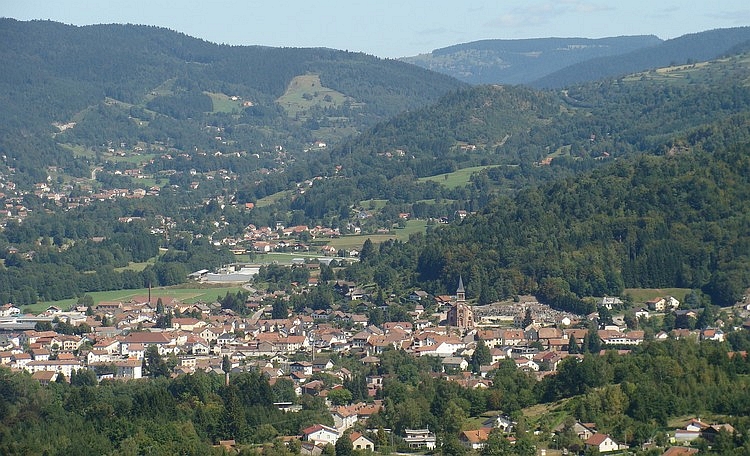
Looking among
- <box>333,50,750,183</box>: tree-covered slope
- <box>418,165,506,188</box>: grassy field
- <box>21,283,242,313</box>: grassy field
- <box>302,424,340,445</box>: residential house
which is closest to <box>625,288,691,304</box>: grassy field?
<box>21,283,242,313</box>: grassy field

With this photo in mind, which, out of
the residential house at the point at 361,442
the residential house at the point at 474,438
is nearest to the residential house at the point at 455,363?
the residential house at the point at 474,438

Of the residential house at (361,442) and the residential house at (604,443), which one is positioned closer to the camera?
the residential house at (604,443)

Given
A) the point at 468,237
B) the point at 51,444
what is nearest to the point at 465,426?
the point at 51,444

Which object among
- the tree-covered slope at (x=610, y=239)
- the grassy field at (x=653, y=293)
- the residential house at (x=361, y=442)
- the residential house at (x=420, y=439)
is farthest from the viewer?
the tree-covered slope at (x=610, y=239)

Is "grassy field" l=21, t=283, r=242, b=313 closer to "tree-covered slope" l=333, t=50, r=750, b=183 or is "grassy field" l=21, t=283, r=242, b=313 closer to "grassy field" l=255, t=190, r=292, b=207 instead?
"tree-covered slope" l=333, t=50, r=750, b=183

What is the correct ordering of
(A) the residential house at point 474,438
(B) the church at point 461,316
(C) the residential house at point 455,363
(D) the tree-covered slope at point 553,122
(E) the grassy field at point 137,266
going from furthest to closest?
1. (D) the tree-covered slope at point 553,122
2. (E) the grassy field at point 137,266
3. (B) the church at point 461,316
4. (C) the residential house at point 455,363
5. (A) the residential house at point 474,438

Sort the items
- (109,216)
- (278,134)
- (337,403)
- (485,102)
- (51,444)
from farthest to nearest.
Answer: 1. (278,134)
2. (485,102)
3. (109,216)
4. (337,403)
5. (51,444)

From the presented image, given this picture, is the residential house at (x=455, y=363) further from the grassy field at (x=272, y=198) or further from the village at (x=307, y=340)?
the grassy field at (x=272, y=198)

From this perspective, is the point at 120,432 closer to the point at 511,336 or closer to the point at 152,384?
the point at 152,384
